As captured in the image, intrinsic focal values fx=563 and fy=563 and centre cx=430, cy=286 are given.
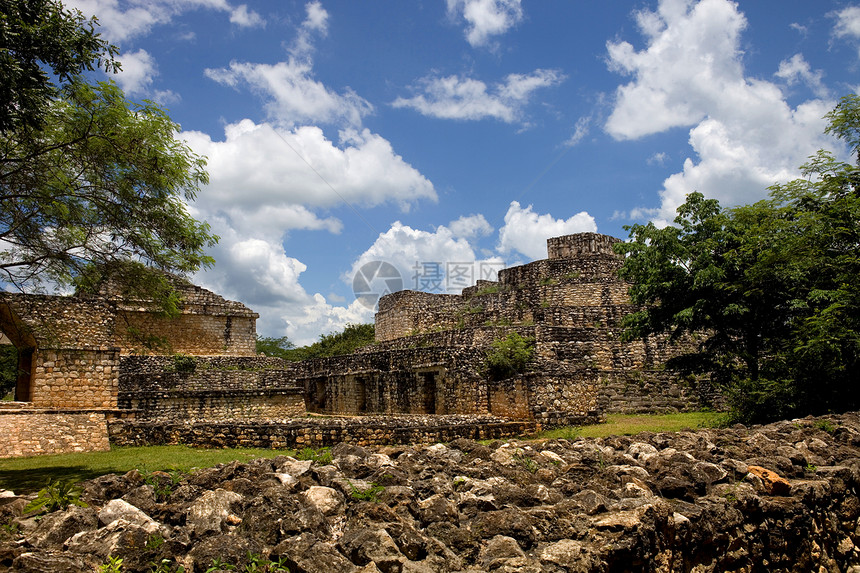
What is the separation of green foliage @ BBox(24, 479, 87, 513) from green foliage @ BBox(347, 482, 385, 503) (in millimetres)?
1694

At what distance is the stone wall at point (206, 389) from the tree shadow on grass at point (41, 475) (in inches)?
227

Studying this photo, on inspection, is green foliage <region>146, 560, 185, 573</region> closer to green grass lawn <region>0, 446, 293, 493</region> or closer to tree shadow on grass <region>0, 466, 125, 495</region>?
green grass lawn <region>0, 446, 293, 493</region>

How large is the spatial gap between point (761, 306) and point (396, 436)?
28.3 feet

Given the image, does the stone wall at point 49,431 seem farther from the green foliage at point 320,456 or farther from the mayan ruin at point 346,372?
the green foliage at point 320,456

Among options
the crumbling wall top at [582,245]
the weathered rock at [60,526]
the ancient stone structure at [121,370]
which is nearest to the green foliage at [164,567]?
the weathered rock at [60,526]

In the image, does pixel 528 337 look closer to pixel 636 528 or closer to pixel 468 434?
pixel 468 434

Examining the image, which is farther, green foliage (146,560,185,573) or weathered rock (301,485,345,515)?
weathered rock (301,485,345,515)

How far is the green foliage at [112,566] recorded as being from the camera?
9.11ft

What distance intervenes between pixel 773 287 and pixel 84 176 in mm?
13169

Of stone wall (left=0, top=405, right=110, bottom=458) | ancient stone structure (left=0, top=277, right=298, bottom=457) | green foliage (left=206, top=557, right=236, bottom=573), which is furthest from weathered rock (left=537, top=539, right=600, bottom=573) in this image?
stone wall (left=0, top=405, right=110, bottom=458)

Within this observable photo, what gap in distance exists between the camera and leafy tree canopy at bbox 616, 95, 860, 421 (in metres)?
10.5

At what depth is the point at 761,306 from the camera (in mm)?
12656

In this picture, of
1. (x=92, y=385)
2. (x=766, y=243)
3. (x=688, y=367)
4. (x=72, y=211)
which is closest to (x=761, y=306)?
(x=766, y=243)

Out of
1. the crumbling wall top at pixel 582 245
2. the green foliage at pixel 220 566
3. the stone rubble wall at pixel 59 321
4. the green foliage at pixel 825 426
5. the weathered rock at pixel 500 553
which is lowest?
the weathered rock at pixel 500 553
